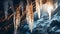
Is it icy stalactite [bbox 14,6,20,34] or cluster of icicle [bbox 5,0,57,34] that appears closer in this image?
cluster of icicle [bbox 5,0,57,34]

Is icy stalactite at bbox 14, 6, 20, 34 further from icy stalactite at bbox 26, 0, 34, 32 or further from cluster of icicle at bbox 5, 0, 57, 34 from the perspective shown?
icy stalactite at bbox 26, 0, 34, 32

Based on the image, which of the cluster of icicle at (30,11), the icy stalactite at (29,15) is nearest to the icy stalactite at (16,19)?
the cluster of icicle at (30,11)

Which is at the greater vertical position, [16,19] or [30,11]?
[30,11]

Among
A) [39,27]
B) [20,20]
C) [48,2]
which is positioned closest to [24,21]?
[20,20]

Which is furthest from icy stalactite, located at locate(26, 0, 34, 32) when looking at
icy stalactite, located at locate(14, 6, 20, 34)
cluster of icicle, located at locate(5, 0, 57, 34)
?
icy stalactite, located at locate(14, 6, 20, 34)

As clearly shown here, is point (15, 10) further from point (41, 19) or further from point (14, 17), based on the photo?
point (41, 19)

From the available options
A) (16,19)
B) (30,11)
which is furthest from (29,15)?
(16,19)

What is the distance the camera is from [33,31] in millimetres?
2287

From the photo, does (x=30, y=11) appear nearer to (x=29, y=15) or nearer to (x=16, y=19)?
(x=29, y=15)

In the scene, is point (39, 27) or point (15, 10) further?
point (15, 10)

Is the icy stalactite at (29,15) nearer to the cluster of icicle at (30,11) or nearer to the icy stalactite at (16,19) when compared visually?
the cluster of icicle at (30,11)

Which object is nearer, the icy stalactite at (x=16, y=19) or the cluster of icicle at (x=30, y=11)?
the cluster of icicle at (x=30, y=11)

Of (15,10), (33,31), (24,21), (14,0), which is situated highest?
(14,0)

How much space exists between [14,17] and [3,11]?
19 cm
